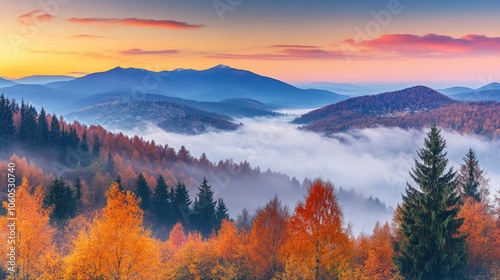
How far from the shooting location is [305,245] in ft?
104

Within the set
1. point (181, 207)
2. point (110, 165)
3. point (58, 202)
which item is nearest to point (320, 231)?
point (58, 202)

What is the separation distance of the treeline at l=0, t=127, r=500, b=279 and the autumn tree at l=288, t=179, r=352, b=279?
0.08 metres

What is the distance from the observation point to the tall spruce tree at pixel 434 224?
32.3m

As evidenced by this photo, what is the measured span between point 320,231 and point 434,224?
9676 millimetres

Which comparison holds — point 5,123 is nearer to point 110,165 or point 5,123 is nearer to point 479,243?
point 110,165

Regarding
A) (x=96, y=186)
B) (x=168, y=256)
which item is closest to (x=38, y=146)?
(x=96, y=186)

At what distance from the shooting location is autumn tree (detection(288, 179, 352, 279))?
31.0m

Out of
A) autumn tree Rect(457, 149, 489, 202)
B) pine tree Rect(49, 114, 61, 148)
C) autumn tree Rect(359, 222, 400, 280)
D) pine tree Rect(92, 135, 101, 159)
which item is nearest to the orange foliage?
autumn tree Rect(457, 149, 489, 202)

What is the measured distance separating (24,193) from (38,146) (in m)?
93.8

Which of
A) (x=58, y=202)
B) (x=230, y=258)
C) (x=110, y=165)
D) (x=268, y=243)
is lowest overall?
(x=110, y=165)

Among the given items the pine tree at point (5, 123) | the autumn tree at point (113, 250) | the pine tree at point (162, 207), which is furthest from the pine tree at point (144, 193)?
the autumn tree at point (113, 250)

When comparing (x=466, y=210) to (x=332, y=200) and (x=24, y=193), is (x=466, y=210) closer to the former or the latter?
(x=332, y=200)

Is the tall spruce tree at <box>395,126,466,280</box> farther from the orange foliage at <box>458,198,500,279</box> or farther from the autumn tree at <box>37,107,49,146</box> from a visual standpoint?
the autumn tree at <box>37,107,49,146</box>

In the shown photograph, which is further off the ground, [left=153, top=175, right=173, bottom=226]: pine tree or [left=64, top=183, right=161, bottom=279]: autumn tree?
[left=64, top=183, right=161, bottom=279]: autumn tree
